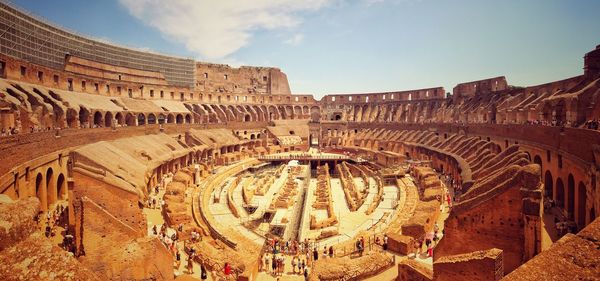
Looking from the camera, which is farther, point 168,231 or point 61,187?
point 61,187

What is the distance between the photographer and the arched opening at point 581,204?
11648 millimetres

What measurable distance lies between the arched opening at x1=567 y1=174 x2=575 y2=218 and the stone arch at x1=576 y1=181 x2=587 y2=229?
770mm

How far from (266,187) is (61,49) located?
83.9 ft

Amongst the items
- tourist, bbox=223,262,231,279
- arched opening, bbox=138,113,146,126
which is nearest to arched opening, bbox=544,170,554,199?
tourist, bbox=223,262,231,279

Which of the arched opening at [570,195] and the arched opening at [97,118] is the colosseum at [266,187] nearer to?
the arched opening at [570,195]

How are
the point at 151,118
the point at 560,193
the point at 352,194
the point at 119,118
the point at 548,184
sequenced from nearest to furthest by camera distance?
the point at 560,193, the point at 548,184, the point at 352,194, the point at 119,118, the point at 151,118

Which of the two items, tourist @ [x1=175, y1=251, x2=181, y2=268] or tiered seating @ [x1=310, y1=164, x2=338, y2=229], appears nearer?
tourist @ [x1=175, y1=251, x2=181, y2=268]

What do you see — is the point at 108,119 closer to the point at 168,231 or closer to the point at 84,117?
the point at 84,117

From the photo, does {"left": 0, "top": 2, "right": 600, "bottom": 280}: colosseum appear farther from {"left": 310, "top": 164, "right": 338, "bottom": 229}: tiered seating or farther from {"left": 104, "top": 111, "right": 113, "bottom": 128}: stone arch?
{"left": 104, "top": 111, "right": 113, "bottom": 128}: stone arch

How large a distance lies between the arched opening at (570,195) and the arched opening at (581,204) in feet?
2.53

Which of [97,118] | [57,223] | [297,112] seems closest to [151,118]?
[97,118]

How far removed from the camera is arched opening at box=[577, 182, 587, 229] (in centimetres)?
1165

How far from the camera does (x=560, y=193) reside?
14.1 metres

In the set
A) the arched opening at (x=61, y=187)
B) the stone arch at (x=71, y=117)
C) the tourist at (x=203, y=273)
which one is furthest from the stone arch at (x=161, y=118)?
the tourist at (x=203, y=273)
